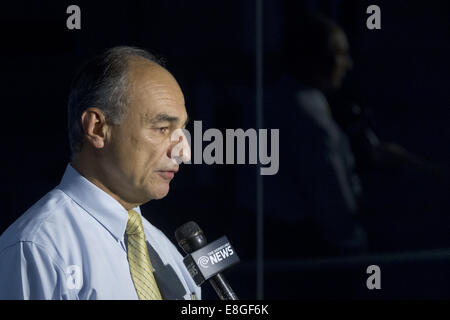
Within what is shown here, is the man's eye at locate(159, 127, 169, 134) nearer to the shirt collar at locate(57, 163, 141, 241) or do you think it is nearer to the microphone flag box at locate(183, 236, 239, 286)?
the shirt collar at locate(57, 163, 141, 241)

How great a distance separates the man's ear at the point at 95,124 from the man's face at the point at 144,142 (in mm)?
24

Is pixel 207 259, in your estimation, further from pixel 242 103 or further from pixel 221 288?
pixel 242 103

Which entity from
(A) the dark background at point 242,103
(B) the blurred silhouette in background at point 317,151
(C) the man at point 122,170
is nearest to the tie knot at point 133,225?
(C) the man at point 122,170

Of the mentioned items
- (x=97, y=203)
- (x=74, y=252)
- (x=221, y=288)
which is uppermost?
(x=97, y=203)

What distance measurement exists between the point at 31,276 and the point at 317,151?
7.09ft

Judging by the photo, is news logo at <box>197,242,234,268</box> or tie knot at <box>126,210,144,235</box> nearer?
news logo at <box>197,242,234,268</box>

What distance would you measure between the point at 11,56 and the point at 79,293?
5.93 ft

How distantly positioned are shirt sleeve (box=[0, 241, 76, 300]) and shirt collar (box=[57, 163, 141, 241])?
0.81ft

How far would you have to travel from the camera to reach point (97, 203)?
6.55ft

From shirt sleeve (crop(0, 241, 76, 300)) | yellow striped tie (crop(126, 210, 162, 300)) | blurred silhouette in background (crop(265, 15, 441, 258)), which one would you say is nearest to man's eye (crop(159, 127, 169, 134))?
yellow striped tie (crop(126, 210, 162, 300))

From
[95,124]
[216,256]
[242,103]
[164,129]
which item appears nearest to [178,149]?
[164,129]

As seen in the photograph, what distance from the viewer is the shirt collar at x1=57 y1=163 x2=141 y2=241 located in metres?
1.99
